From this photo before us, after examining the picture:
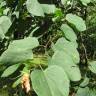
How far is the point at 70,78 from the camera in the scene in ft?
2.03

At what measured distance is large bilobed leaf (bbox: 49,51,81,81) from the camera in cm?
62

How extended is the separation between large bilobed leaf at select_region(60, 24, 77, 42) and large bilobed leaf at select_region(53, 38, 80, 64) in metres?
0.01

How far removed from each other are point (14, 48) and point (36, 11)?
137 millimetres

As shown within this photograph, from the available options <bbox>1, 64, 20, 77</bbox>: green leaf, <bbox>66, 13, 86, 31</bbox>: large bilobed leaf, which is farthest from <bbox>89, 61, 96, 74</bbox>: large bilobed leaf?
<bbox>1, 64, 20, 77</bbox>: green leaf

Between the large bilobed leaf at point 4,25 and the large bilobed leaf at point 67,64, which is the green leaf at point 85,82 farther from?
the large bilobed leaf at point 4,25

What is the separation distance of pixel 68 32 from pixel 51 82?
211 mm

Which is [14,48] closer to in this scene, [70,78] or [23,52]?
[23,52]

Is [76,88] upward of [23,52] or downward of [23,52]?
downward

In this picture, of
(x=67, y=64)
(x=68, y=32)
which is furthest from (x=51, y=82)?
(x=68, y=32)

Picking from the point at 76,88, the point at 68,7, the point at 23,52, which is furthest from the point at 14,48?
the point at 68,7

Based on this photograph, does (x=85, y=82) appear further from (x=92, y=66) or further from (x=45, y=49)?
(x=45, y=49)

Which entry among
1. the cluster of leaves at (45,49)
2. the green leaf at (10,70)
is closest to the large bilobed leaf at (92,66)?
the cluster of leaves at (45,49)

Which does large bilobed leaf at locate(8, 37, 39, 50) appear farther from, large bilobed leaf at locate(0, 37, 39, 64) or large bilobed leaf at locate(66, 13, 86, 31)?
large bilobed leaf at locate(66, 13, 86, 31)

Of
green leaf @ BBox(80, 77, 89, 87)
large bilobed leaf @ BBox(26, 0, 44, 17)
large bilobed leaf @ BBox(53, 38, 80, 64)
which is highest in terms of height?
large bilobed leaf @ BBox(26, 0, 44, 17)
